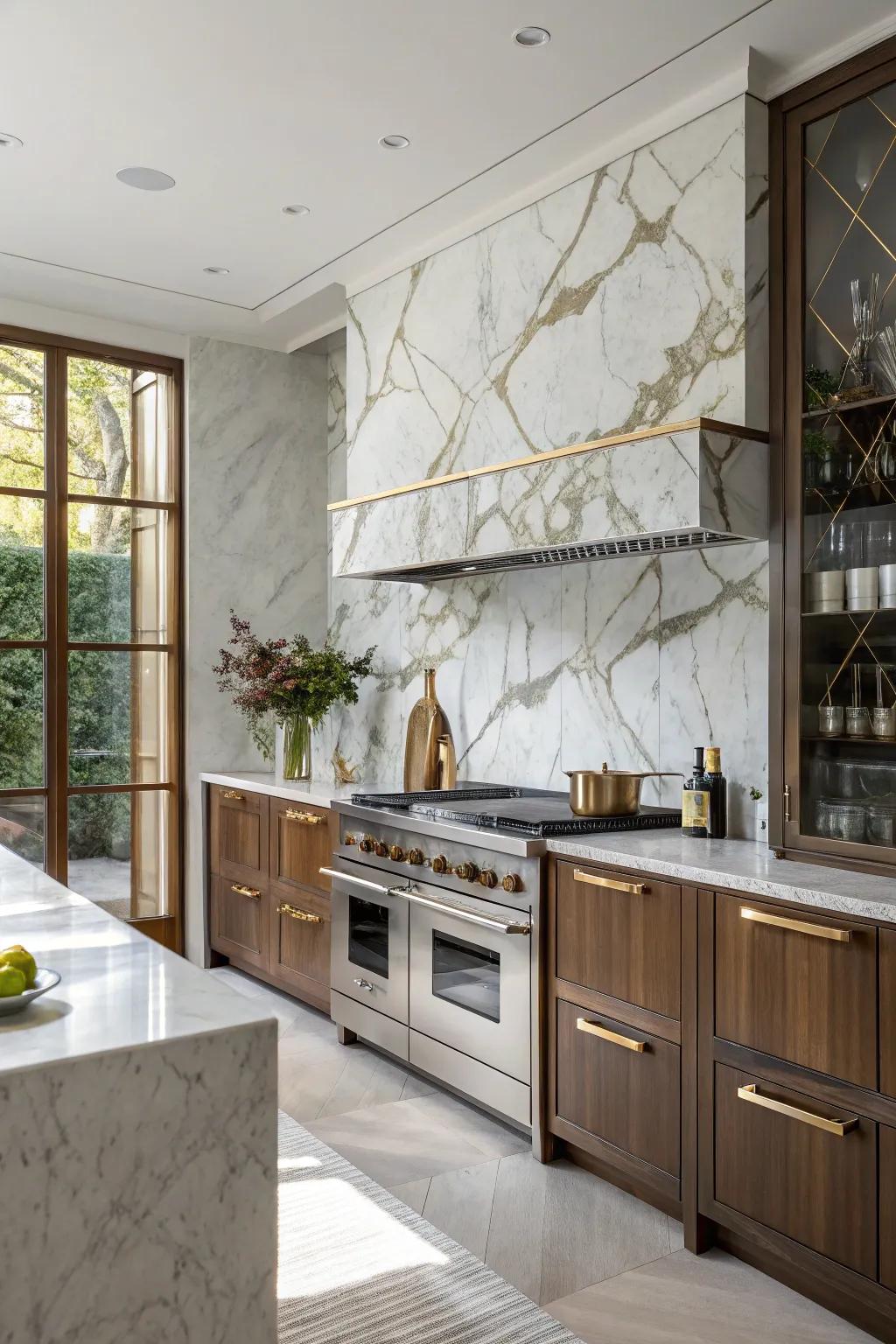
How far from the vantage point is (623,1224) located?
252cm

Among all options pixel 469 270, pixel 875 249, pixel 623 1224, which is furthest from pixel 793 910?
pixel 469 270

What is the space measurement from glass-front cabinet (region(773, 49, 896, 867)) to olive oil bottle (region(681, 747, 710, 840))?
27cm

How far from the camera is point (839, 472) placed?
2.58 m

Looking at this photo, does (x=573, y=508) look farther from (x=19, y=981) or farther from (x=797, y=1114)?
(x=19, y=981)

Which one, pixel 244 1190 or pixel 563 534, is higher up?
pixel 563 534

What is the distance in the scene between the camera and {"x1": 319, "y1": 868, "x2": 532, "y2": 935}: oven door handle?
9.42ft

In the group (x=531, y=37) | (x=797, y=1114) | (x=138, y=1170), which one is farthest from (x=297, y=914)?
(x=531, y=37)

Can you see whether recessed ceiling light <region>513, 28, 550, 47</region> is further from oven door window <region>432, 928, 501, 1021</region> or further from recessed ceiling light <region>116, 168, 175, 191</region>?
oven door window <region>432, 928, 501, 1021</region>

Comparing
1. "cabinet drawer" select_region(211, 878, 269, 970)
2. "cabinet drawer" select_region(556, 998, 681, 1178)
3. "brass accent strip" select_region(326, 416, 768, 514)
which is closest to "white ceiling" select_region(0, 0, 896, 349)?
"brass accent strip" select_region(326, 416, 768, 514)

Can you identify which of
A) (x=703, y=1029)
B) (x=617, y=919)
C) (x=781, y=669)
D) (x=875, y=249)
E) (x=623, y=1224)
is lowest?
(x=623, y=1224)

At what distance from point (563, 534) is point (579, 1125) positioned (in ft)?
5.31

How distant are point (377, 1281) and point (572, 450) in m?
2.16

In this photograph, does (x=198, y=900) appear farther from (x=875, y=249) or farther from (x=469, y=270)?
(x=875, y=249)

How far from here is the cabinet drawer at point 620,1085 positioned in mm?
2473
